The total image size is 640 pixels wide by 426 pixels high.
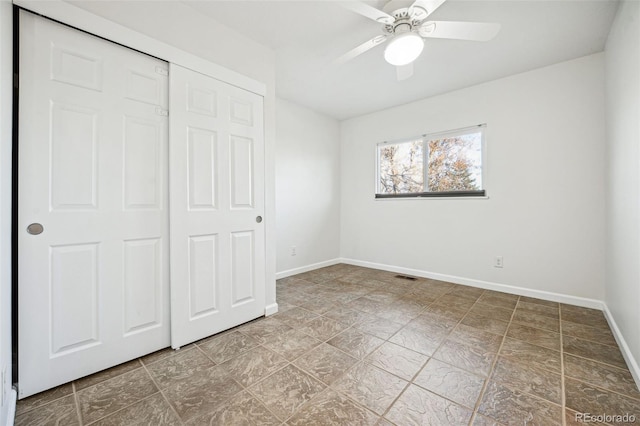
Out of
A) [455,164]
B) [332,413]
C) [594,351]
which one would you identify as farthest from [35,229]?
[455,164]

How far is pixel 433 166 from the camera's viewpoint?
3.66 m

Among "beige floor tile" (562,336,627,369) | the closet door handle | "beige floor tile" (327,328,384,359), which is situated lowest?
"beige floor tile" (327,328,384,359)

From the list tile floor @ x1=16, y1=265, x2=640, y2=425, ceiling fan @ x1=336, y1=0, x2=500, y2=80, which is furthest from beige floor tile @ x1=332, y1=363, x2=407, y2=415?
ceiling fan @ x1=336, y1=0, x2=500, y2=80

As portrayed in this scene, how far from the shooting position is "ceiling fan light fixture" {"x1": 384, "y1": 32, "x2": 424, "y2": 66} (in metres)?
1.81

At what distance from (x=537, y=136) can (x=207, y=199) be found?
3449mm

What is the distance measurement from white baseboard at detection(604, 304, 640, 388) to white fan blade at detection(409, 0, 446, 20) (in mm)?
2452

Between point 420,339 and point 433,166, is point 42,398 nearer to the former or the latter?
point 420,339

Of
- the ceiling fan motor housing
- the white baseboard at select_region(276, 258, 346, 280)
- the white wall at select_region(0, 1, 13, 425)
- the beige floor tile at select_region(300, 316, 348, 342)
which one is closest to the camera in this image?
the white wall at select_region(0, 1, 13, 425)

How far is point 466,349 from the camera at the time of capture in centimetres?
186

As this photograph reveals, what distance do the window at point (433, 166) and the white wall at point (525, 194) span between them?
0.12 meters

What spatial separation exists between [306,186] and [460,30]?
2.76 meters

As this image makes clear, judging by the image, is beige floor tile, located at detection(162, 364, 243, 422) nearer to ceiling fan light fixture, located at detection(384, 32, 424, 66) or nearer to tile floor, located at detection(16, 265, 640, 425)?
tile floor, located at detection(16, 265, 640, 425)

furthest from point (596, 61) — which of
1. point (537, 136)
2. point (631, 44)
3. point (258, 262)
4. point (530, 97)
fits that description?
point (258, 262)

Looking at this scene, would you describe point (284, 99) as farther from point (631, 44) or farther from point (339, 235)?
point (631, 44)
